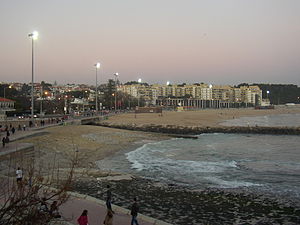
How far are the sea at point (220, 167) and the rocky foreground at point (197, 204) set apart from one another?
1.25 m

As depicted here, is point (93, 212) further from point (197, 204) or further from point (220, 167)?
point (220, 167)

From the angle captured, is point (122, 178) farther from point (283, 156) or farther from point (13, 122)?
point (13, 122)

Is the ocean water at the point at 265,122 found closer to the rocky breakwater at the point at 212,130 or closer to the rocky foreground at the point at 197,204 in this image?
the rocky breakwater at the point at 212,130

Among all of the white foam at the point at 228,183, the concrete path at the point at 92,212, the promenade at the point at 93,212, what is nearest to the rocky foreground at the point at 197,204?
the white foam at the point at 228,183

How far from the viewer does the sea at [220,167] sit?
17.5m

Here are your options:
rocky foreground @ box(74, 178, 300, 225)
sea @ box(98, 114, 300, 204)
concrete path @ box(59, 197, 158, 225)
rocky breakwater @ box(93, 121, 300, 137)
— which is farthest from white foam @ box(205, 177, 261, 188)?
rocky breakwater @ box(93, 121, 300, 137)

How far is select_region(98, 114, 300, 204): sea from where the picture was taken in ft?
57.5

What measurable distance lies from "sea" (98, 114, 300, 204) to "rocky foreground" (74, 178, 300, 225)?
1253mm

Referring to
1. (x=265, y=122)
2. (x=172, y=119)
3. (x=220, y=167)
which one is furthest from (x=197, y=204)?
(x=265, y=122)

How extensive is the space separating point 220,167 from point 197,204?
9394 mm

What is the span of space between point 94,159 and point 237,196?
43.2 ft

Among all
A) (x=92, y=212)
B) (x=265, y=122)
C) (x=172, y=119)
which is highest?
(x=172, y=119)

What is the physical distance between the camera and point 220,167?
2278 centimetres

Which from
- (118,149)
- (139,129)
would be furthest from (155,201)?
(139,129)
